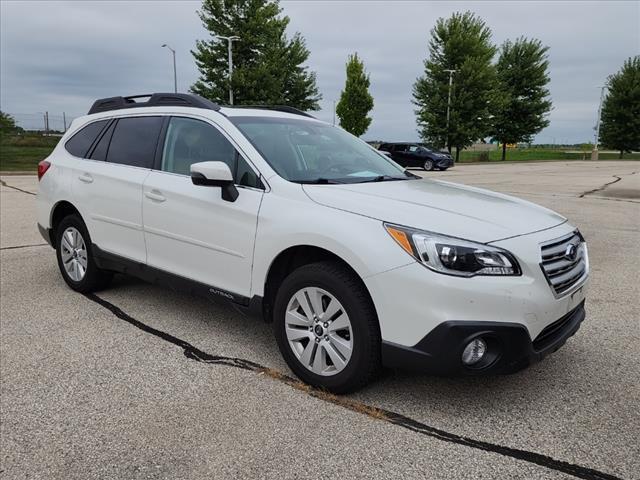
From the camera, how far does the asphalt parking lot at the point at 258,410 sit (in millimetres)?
2473

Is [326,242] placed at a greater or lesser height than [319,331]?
greater

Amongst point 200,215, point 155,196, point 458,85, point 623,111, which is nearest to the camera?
point 200,215

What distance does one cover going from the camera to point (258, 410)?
9.63 ft

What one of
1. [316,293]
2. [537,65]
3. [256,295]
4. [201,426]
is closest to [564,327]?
[316,293]

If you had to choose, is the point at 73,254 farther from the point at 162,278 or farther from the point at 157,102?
the point at 157,102

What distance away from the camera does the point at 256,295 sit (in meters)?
3.40

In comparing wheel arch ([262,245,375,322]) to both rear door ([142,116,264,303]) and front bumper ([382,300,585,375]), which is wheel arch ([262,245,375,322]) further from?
front bumper ([382,300,585,375])

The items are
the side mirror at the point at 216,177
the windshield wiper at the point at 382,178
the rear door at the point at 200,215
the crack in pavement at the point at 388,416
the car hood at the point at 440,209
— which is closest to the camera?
Result: the crack in pavement at the point at 388,416

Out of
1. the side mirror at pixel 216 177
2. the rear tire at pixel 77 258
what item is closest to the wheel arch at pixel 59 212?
the rear tire at pixel 77 258

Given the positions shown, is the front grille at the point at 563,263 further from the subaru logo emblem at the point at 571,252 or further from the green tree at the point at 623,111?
the green tree at the point at 623,111

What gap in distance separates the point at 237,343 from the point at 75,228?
214cm

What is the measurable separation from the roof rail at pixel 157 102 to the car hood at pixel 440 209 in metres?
1.36

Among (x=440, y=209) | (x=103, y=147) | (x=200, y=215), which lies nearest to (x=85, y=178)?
(x=103, y=147)

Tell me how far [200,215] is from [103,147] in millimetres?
1726
